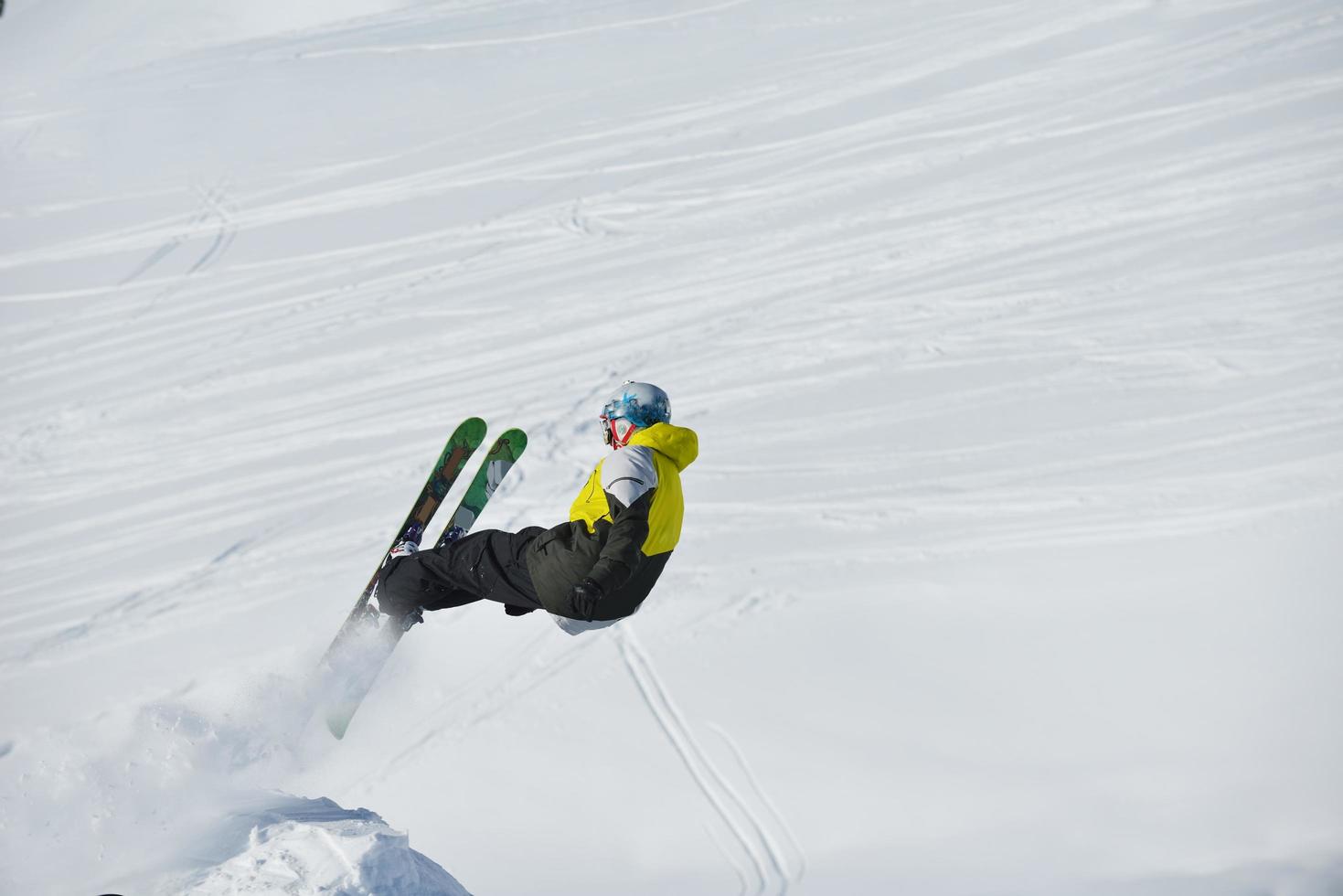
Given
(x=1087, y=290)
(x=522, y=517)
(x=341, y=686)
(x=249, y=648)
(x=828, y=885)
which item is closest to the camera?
(x=828, y=885)

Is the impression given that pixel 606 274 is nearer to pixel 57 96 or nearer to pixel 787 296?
pixel 787 296

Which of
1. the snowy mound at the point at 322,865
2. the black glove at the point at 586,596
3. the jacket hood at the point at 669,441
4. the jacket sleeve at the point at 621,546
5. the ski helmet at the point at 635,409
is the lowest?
the snowy mound at the point at 322,865

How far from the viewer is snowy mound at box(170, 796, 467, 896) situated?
3932 millimetres

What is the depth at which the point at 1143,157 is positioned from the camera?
12.8m

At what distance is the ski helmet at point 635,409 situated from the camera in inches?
183

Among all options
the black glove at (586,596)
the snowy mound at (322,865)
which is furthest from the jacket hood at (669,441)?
the snowy mound at (322,865)

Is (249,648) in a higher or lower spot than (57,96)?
lower

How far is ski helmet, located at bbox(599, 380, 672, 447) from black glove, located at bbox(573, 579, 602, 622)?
2.00 feet

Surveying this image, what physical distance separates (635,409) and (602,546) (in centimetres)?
54

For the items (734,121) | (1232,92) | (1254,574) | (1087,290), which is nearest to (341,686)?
(1254,574)

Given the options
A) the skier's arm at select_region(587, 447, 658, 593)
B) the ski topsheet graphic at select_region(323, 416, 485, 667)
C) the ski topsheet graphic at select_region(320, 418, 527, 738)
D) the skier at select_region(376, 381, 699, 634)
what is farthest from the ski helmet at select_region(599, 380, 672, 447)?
the ski topsheet graphic at select_region(323, 416, 485, 667)

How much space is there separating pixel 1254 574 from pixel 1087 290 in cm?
396

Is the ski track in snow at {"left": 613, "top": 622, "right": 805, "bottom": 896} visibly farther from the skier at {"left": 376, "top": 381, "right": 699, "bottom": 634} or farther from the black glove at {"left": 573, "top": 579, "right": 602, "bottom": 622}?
the black glove at {"left": 573, "top": 579, "right": 602, "bottom": 622}

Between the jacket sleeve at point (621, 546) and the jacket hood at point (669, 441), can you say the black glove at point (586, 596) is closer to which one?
the jacket sleeve at point (621, 546)
